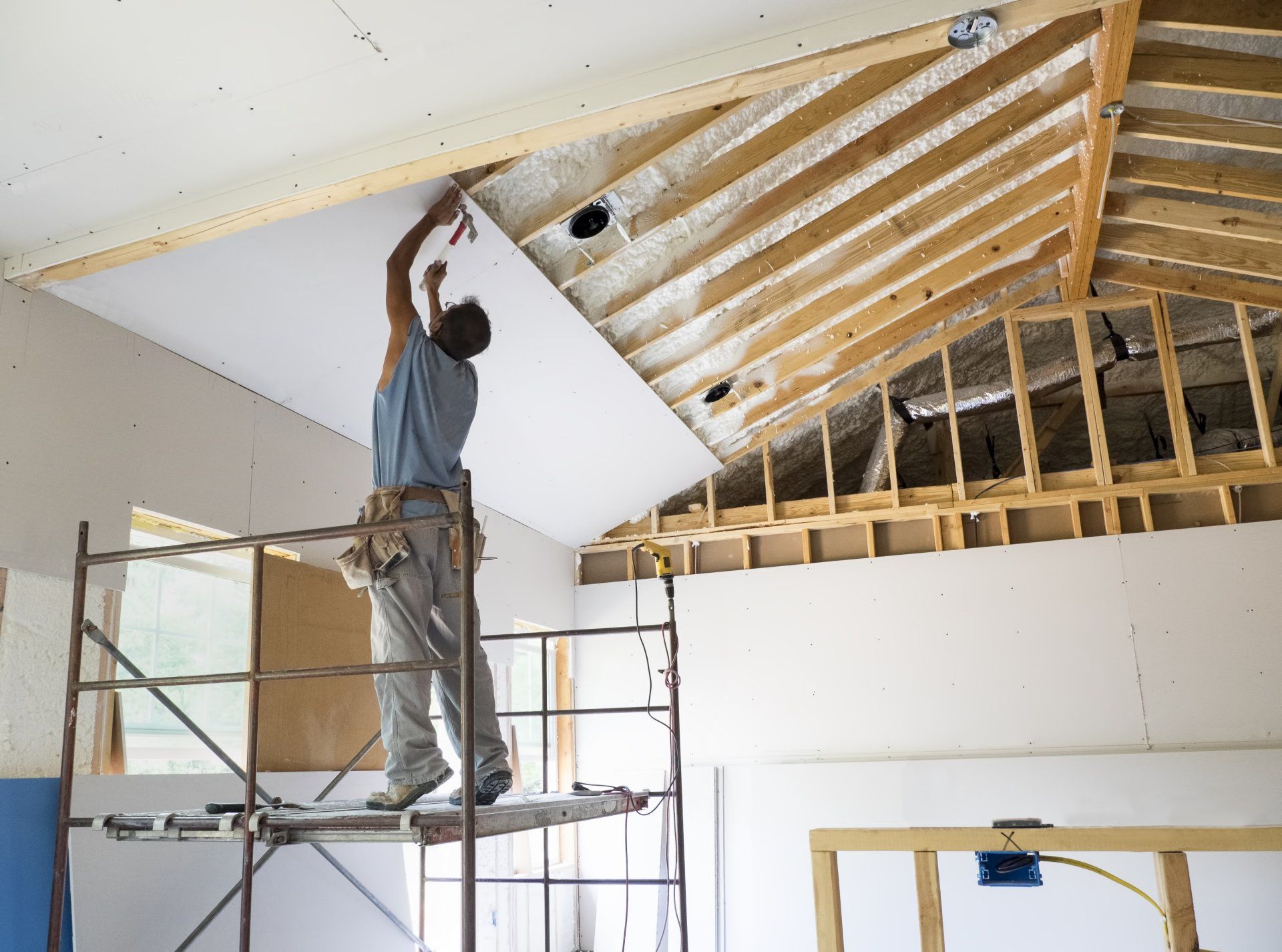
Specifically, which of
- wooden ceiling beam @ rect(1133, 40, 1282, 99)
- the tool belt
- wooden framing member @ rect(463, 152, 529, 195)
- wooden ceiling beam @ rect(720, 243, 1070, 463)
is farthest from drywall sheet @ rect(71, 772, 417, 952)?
wooden ceiling beam @ rect(1133, 40, 1282, 99)

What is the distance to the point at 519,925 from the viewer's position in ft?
19.0

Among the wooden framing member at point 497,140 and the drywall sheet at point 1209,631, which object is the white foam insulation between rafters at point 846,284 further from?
the wooden framing member at point 497,140

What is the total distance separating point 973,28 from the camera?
7.70 feet

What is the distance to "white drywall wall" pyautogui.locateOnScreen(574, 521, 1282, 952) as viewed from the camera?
5.39 metres

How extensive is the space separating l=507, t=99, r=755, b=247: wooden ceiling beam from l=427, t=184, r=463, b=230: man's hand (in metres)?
0.35

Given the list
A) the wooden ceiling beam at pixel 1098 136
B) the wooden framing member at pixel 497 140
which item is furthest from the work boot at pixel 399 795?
the wooden ceiling beam at pixel 1098 136

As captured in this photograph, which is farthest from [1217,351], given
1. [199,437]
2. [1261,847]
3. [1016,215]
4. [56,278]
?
[56,278]

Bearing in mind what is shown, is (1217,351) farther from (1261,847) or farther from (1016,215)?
(1261,847)

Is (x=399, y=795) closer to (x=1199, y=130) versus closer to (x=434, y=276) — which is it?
(x=434, y=276)

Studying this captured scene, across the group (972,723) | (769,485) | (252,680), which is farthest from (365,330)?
(972,723)

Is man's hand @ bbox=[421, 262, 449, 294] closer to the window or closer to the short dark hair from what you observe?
the short dark hair

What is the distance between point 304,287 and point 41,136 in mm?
1173

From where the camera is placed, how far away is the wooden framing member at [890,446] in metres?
6.41

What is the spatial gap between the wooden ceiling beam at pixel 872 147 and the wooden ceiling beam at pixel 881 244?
66 cm
